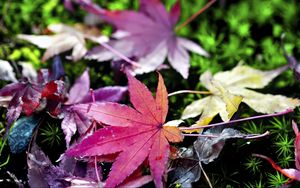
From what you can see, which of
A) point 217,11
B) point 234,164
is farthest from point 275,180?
point 217,11

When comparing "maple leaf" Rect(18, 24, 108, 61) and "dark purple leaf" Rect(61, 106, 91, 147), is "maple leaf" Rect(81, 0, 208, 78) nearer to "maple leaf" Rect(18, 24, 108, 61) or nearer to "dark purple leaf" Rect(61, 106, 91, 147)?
"maple leaf" Rect(18, 24, 108, 61)

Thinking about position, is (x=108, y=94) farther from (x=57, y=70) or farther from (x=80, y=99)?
(x=57, y=70)

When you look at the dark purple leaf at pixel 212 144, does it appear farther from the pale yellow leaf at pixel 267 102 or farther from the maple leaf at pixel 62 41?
the maple leaf at pixel 62 41

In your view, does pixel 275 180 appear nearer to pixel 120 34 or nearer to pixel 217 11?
pixel 120 34

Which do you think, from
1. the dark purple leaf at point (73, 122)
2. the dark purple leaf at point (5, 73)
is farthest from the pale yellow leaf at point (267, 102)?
the dark purple leaf at point (5, 73)

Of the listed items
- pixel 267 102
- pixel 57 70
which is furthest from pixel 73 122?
pixel 267 102
